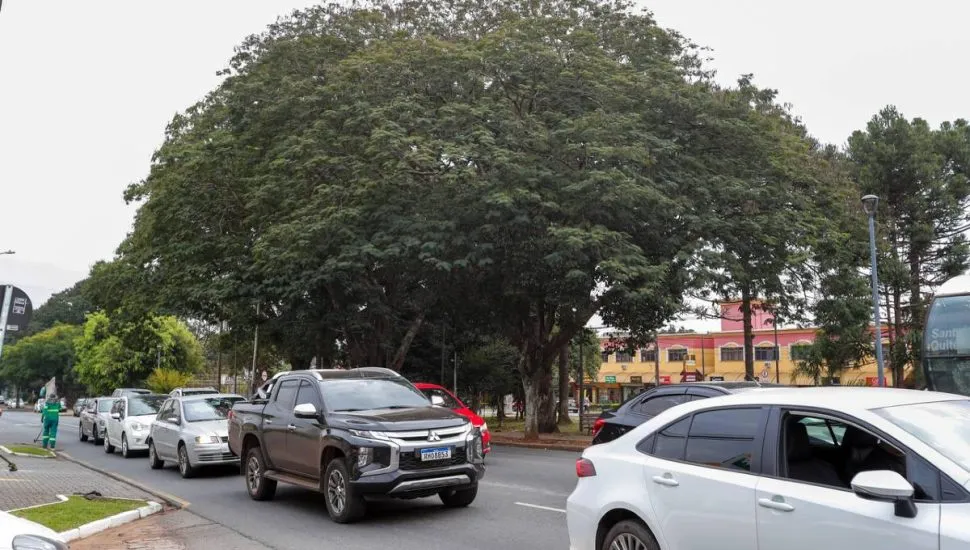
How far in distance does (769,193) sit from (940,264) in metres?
16.1

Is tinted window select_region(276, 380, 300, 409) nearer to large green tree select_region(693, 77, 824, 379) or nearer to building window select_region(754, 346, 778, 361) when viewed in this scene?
large green tree select_region(693, 77, 824, 379)

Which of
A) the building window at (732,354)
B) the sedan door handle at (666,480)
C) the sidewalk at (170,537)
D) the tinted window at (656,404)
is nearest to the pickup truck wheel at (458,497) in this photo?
the tinted window at (656,404)

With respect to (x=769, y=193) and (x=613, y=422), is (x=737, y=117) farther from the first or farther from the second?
(x=613, y=422)

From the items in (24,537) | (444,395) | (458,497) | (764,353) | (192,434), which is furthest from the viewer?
(764,353)

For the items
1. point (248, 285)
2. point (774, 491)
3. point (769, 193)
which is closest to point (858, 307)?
point (769, 193)

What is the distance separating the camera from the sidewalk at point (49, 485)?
38.1 ft

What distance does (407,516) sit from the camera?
1012 cm

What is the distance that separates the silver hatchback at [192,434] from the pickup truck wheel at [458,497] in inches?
236

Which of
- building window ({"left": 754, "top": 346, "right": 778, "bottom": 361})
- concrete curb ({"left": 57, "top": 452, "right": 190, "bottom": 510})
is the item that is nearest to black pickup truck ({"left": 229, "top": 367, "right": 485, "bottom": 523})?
concrete curb ({"left": 57, "top": 452, "right": 190, "bottom": 510})

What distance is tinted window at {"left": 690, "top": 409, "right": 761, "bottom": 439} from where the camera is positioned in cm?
516

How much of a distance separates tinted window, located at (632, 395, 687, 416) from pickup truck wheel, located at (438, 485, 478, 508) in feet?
7.96

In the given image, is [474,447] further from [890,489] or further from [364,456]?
[890,489]

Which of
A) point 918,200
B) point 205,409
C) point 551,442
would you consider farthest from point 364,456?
point 918,200

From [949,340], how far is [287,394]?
10.3 meters
